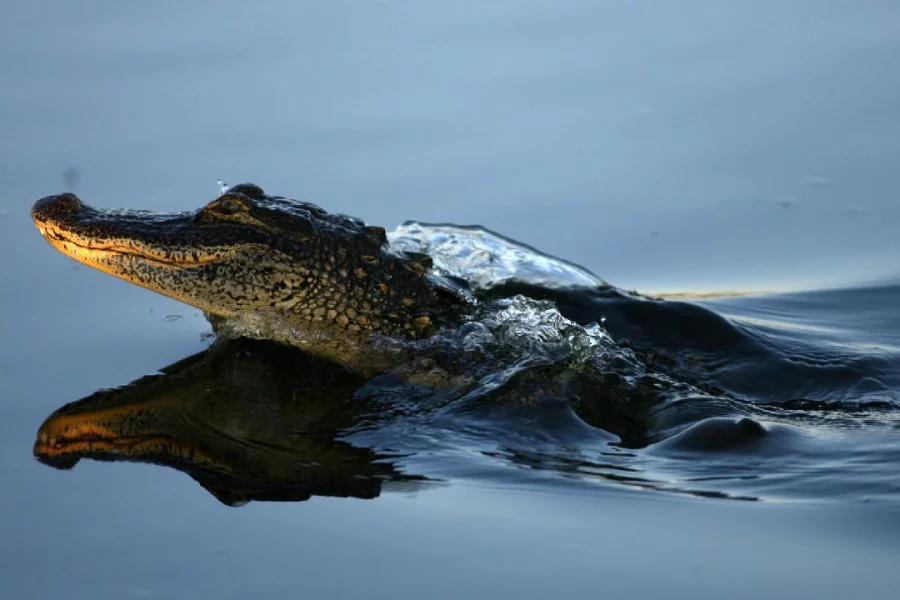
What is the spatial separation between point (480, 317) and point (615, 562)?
254 centimetres

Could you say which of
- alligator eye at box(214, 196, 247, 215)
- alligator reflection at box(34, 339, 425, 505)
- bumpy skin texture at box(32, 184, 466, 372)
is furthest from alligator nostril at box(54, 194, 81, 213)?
alligator reflection at box(34, 339, 425, 505)

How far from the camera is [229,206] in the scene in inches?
281

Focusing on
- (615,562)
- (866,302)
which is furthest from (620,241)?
(615,562)

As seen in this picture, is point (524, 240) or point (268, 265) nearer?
point (268, 265)

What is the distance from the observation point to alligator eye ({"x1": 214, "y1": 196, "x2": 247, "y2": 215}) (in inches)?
280

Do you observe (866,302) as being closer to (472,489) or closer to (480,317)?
(480,317)

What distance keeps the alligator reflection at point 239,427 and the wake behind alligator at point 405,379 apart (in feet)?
0.04

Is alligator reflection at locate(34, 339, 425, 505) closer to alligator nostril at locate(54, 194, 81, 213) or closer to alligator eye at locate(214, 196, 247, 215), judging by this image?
alligator eye at locate(214, 196, 247, 215)

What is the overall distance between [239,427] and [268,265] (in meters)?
1.06

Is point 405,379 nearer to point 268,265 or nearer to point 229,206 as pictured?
point 268,265

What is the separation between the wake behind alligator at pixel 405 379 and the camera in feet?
19.9

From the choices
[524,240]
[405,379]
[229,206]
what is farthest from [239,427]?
[524,240]

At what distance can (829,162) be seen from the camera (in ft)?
32.8

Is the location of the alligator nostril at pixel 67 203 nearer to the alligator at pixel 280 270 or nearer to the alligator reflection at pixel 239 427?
the alligator at pixel 280 270
